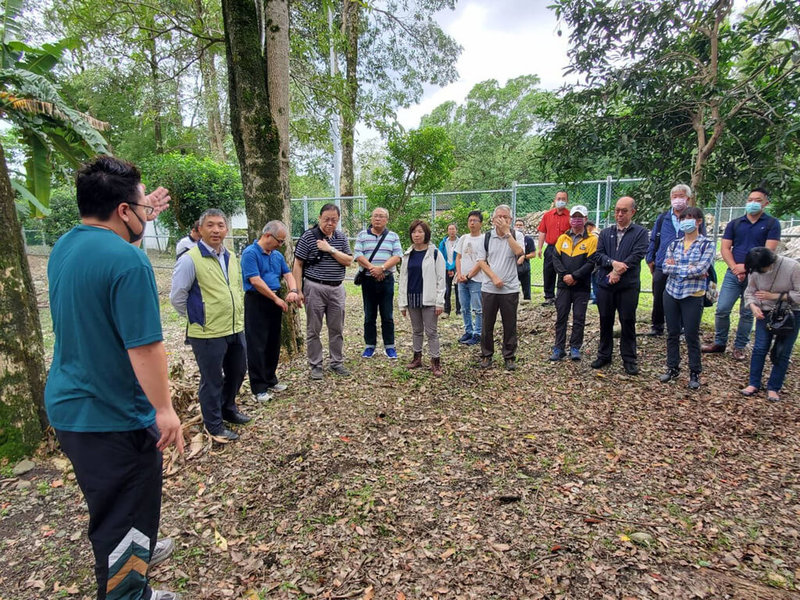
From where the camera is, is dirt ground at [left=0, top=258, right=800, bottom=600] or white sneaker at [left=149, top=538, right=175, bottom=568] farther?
white sneaker at [left=149, top=538, right=175, bottom=568]

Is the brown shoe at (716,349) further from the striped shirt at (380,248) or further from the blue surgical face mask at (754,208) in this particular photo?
the striped shirt at (380,248)

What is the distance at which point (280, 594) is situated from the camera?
2.26 meters

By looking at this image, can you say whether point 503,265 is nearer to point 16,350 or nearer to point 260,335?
point 260,335

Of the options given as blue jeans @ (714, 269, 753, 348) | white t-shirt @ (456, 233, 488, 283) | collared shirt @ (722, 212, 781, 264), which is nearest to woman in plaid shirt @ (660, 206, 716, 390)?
collared shirt @ (722, 212, 781, 264)

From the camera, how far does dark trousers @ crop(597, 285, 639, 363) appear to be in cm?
497

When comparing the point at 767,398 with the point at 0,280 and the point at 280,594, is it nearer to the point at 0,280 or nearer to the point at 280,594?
the point at 280,594

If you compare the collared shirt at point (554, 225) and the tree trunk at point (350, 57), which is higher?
the tree trunk at point (350, 57)

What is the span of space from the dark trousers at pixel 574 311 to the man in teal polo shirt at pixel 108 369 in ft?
15.4

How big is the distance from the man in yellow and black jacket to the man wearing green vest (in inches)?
150

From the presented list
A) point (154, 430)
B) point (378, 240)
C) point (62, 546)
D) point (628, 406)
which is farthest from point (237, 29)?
point (628, 406)

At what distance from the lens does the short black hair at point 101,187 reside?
180 cm

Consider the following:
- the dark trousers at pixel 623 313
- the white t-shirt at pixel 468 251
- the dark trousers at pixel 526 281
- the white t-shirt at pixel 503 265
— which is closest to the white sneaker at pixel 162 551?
the white t-shirt at pixel 503 265

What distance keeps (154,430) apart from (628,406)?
410 cm

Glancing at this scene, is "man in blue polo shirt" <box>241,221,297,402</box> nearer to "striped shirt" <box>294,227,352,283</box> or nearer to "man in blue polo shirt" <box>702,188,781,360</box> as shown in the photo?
"striped shirt" <box>294,227,352,283</box>
